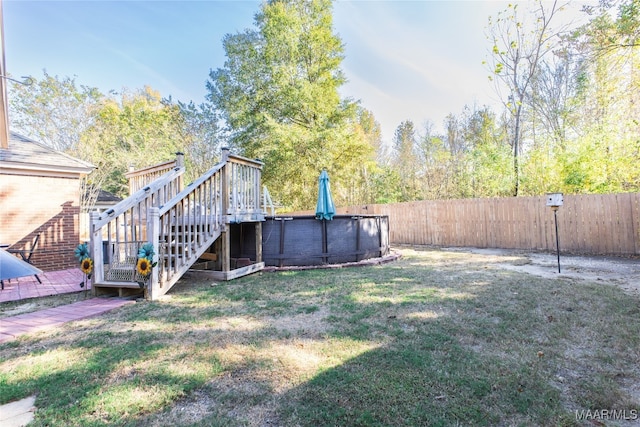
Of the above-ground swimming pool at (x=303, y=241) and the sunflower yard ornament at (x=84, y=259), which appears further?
the above-ground swimming pool at (x=303, y=241)

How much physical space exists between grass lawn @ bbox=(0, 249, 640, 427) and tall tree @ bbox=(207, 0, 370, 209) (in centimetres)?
1236

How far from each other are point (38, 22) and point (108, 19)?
8.16 ft

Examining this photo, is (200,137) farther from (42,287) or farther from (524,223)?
(524,223)

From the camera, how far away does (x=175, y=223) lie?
507 centimetres

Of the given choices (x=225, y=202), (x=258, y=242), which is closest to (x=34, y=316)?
(x=225, y=202)

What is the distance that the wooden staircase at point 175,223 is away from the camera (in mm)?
4418

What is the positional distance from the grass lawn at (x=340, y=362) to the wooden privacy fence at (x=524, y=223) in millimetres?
5316

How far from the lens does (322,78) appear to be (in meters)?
16.3

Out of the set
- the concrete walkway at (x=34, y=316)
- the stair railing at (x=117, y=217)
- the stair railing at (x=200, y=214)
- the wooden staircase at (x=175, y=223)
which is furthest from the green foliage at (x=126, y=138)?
the stair railing at (x=117, y=217)

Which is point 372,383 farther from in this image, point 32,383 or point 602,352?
point 32,383

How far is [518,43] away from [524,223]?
667 cm

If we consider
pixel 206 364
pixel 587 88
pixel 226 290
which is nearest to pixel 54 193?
pixel 226 290

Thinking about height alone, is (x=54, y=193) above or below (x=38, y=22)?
below

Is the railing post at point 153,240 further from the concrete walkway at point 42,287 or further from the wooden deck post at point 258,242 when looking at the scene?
the wooden deck post at point 258,242
